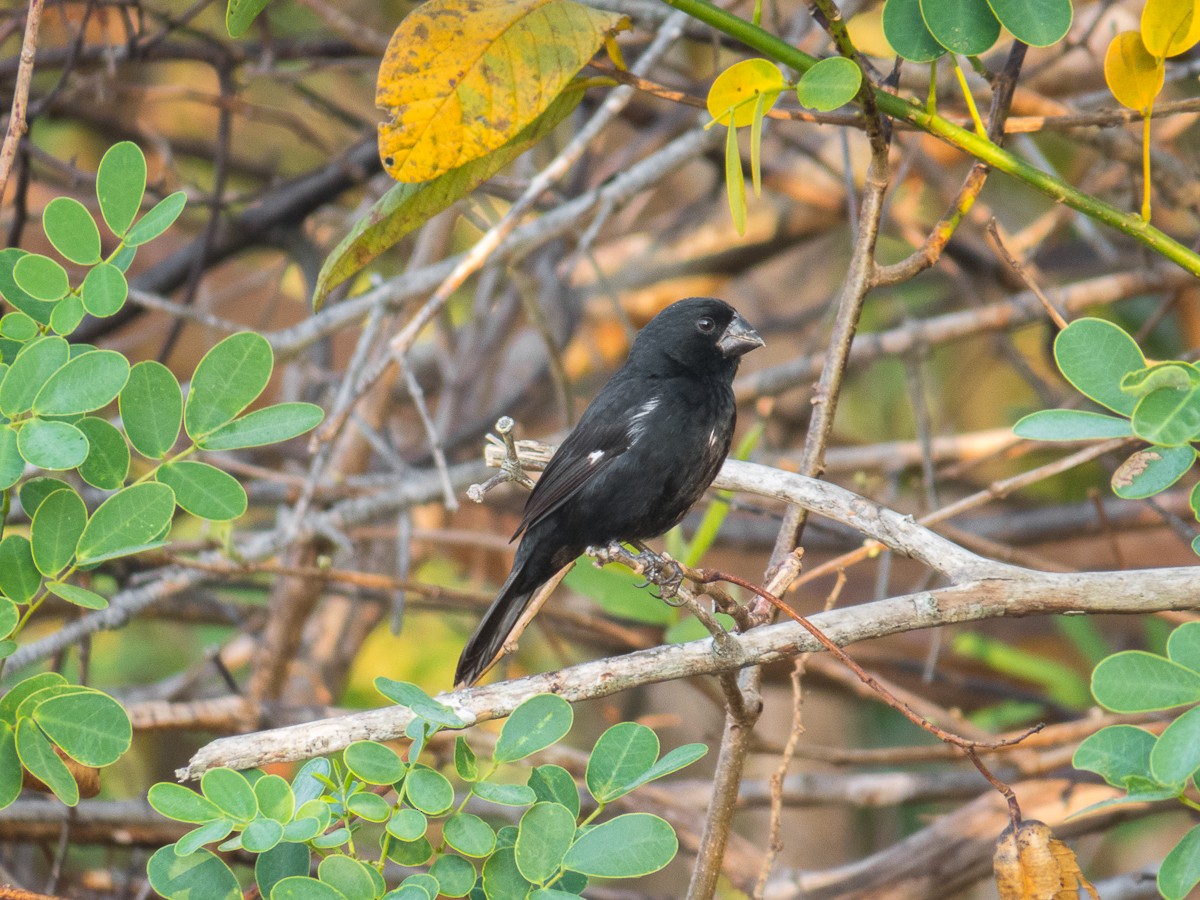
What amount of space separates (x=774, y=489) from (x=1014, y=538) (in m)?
3.13

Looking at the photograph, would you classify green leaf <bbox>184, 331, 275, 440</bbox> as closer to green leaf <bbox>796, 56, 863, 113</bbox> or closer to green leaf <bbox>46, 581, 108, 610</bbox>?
green leaf <bbox>46, 581, 108, 610</bbox>

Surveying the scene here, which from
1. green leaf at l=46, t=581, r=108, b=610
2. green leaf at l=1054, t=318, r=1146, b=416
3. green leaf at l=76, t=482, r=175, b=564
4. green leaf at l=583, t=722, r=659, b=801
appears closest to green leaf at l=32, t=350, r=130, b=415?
green leaf at l=76, t=482, r=175, b=564

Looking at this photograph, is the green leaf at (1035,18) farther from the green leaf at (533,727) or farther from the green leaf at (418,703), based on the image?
the green leaf at (418,703)

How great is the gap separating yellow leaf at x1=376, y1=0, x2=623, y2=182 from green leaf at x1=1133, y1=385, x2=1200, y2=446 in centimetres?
115

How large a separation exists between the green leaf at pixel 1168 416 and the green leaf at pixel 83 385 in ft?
4.92

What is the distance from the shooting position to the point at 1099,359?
188 cm

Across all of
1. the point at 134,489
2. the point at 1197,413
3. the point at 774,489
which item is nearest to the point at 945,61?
the point at 774,489

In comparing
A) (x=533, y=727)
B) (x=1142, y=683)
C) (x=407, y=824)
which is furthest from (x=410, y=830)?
(x=1142, y=683)

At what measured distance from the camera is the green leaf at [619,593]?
368 cm

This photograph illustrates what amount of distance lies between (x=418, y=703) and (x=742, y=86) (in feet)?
3.83

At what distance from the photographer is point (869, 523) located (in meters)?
2.24

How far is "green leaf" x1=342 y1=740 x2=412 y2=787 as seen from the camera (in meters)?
1.70

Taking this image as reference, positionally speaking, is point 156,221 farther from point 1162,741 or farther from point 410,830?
point 1162,741

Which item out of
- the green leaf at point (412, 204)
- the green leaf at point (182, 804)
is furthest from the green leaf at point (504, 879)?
the green leaf at point (412, 204)
